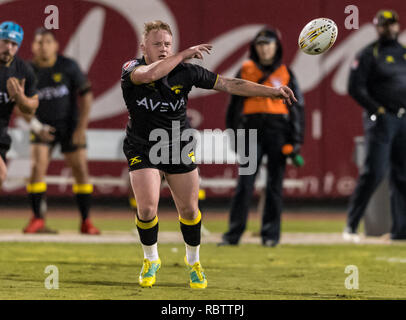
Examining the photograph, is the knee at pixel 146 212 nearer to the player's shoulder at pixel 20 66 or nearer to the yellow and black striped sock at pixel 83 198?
the player's shoulder at pixel 20 66

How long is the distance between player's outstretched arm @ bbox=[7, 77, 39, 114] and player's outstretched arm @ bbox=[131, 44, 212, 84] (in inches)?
76.0

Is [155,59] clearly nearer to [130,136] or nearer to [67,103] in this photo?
[130,136]

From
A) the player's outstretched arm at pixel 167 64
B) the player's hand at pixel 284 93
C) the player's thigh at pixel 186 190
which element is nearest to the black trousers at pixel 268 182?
the player's thigh at pixel 186 190

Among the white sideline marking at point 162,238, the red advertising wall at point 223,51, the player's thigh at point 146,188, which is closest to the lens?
the player's thigh at point 146,188

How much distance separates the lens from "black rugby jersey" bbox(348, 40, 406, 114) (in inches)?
416

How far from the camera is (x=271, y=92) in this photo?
6438 mm

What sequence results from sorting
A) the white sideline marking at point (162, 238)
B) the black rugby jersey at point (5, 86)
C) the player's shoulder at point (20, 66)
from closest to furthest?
1. the black rugby jersey at point (5, 86)
2. the player's shoulder at point (20, 66)
3. the white sideline marking at point (162, 238)

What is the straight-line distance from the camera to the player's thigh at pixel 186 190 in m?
6.77

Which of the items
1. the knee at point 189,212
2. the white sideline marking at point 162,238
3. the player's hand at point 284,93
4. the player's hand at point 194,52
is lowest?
the white sideline marking at point 162,238

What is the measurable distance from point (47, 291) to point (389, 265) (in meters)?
3.62

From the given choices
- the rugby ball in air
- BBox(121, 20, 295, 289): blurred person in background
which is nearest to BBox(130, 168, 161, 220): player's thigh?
BBox(121, 20, 295, 289): blurred person in background

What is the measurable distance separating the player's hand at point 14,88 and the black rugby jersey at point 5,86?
90 millimetres

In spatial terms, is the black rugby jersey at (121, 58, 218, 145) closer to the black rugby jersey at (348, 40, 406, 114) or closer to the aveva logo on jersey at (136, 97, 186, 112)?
the aveva logo on jersey at (136, 97, 186, 112)
